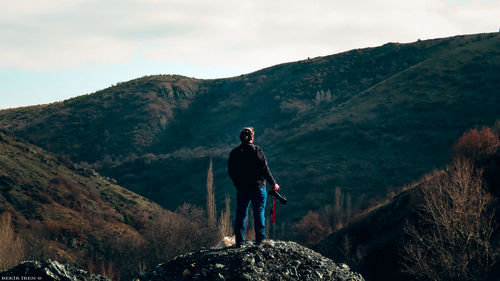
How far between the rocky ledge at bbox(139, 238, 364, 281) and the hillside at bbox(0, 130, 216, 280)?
31190 mm

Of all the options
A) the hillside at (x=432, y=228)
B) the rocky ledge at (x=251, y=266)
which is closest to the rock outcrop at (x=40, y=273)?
the rocky ledge at (x=251, y=266)

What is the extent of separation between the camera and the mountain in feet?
277

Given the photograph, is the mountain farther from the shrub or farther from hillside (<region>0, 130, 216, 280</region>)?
hillside (<region>0, 130, 216, 280</region>)

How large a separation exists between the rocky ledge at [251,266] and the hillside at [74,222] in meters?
31.2

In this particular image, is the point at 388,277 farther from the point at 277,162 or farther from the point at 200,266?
the point at 277,162

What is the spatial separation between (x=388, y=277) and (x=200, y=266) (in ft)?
107

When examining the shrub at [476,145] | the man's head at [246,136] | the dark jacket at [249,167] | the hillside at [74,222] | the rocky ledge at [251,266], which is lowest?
the hillside at [74,222]

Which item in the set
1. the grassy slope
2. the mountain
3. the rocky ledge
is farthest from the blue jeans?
the mountain

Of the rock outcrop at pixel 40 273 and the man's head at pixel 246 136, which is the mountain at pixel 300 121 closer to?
the man's head at pixel 246 136

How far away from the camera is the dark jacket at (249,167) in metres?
13.1

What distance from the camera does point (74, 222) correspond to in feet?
204

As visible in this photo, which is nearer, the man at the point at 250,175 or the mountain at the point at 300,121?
the man at the point at 250,175

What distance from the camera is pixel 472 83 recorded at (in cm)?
9662

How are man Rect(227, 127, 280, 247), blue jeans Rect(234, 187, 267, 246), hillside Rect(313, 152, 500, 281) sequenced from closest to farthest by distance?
1. man Rect(227, 127, 280, 247)
2. blue jeans Rect(234, 187, 267, 246)
3. hillside Rect(313, 152, 500, 281)
